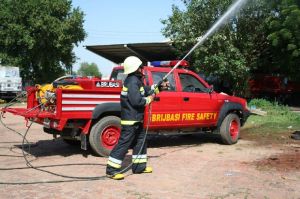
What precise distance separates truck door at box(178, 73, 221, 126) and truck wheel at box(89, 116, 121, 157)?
6.03 feet

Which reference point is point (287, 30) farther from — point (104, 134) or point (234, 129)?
point (104, 134)

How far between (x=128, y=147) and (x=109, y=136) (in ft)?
5.93

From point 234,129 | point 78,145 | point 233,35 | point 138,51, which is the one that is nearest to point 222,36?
point 233,35

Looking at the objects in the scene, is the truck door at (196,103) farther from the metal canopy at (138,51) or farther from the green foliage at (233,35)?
the metal canopy at (138,51)

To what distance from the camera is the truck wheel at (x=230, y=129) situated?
10.8 m

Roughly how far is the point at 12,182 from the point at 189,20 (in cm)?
1617

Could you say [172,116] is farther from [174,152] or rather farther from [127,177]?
[127,177]

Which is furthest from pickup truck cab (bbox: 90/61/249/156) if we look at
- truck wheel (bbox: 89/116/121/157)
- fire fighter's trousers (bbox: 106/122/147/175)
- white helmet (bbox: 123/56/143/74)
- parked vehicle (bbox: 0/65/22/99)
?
parked vehicle (bbox: 0/65/22/99)

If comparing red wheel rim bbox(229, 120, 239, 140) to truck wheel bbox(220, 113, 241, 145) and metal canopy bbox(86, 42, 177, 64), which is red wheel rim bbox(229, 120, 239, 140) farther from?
metal canopy bbox(86, 42, 177, 64)

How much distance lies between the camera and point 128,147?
7.19 m

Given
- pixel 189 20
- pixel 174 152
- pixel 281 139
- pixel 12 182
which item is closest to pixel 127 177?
pixel 12 182

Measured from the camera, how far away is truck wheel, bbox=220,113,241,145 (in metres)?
10.8

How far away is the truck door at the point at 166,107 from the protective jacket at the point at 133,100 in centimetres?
220

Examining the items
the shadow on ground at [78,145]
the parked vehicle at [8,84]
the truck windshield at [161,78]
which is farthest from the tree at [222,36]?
the parked vehicle at [8,84]
